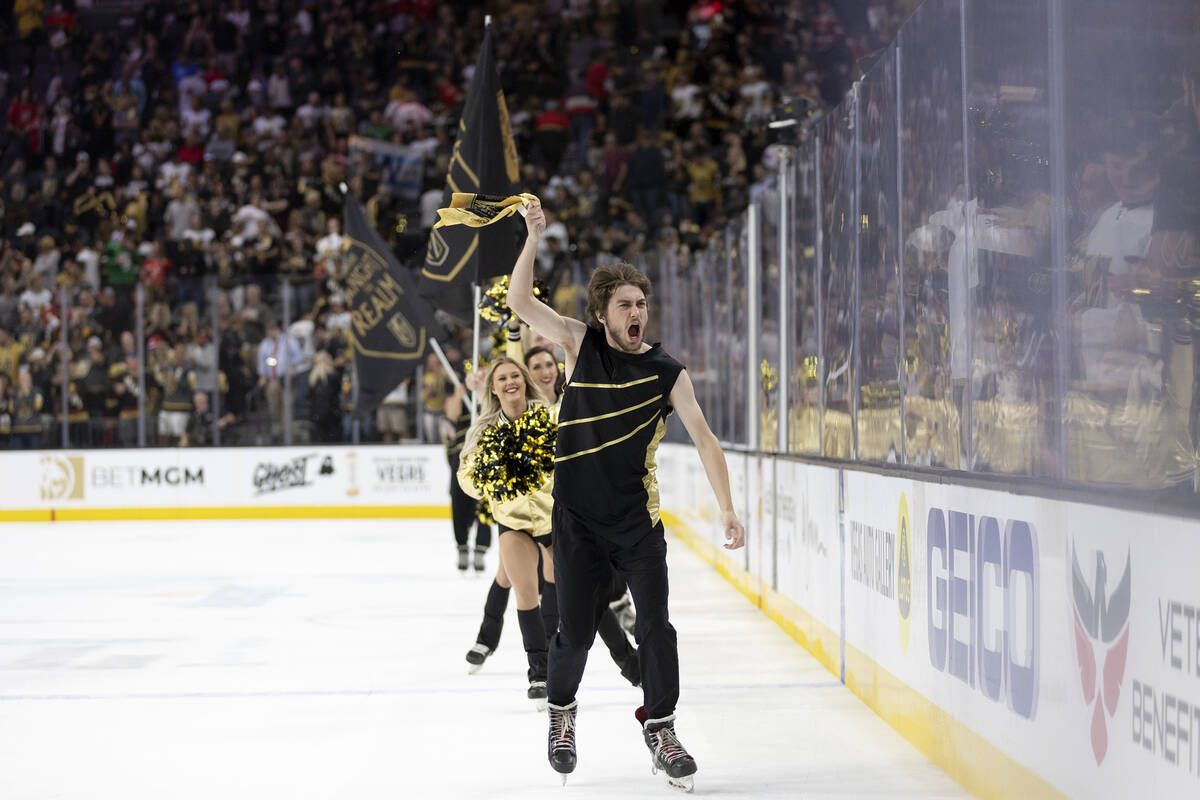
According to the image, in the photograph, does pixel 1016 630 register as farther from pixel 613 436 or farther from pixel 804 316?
pixel 804 316

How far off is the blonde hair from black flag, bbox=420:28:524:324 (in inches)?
89.6

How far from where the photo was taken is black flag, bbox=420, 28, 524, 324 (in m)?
8.98

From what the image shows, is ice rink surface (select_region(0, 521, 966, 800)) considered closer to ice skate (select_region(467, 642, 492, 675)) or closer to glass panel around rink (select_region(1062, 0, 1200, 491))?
ice skate (select_region(467, 642, 492, 675))

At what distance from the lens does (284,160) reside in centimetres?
2283

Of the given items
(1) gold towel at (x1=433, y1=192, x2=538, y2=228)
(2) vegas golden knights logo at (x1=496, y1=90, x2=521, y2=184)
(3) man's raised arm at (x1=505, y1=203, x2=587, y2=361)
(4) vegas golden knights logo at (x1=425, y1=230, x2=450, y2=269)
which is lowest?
(3) man's raised arm at (x1=505, y1=203, x2=587, y2=361)

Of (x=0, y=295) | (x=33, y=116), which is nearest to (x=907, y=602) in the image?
(x=0, y=295)

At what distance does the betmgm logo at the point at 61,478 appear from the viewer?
19.5 m

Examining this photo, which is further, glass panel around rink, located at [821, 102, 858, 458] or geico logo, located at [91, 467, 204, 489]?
geico logo, located at [91, 467, 204, 489]

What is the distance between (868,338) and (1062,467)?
268 centimetres

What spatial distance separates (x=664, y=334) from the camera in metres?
15.7

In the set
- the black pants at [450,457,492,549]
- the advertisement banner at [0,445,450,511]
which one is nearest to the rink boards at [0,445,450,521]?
the advertisement banner at [0,445,450,511]

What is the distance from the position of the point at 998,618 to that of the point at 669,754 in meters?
1.12

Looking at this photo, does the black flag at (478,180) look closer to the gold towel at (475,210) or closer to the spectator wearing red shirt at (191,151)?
the gold towel at (475,210)

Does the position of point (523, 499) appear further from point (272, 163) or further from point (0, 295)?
point (272, 163)
